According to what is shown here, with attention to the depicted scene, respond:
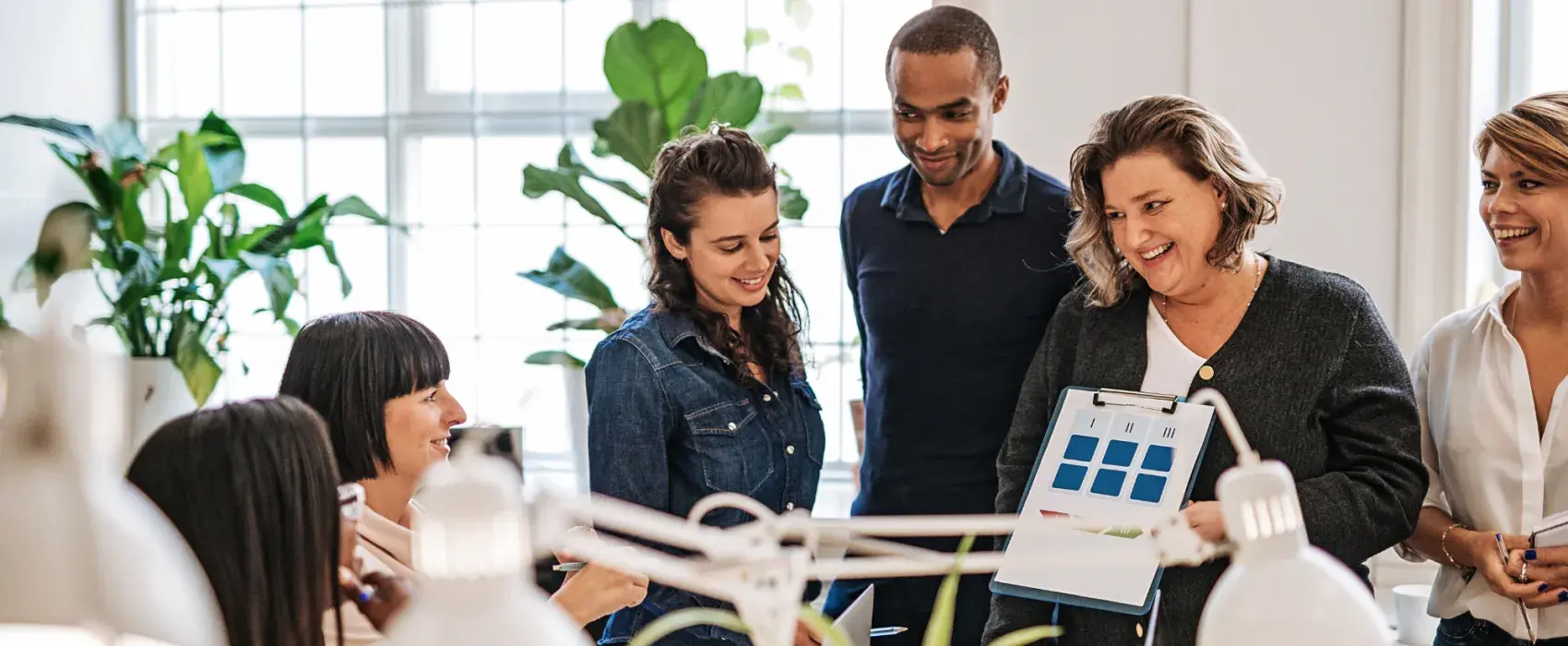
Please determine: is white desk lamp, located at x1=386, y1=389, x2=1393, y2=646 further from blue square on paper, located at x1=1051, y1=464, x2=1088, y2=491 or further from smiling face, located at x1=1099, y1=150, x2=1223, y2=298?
smiling face, located at x1=1099, y1=150, x2=1223, y2=298

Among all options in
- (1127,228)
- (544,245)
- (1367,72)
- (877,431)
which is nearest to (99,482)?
(1127,228)

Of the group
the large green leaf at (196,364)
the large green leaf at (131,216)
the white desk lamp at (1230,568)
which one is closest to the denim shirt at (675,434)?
the white desk lamp at (1230,568)

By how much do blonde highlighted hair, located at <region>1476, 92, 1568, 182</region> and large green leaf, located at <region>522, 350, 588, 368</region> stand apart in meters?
2.43

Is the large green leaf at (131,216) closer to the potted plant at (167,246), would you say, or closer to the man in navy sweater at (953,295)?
the potted plant at (167,246)

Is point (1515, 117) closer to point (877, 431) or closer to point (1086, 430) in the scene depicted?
point (1086, 430)

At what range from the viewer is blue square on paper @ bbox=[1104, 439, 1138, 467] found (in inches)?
67.2

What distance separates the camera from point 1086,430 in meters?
1.76

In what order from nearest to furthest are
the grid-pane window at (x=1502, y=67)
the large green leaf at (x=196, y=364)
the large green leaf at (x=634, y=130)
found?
the grid-pane window at (x=1502, y=67) → the large green leaf at (x=634, y=130) → the large green leaf at (x=196, y=364)

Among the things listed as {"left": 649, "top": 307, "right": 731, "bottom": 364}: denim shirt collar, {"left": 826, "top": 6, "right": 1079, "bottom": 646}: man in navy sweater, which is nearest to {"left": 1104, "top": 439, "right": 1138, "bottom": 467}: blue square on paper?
{"left": 826, "top": 6, "right": 1079, "bottom": 646}: man in navy sweater

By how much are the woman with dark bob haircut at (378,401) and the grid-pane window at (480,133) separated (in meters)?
2.22

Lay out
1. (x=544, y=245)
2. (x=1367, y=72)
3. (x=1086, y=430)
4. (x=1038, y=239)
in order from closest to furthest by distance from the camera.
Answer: (x=1086, y=430)
(x=1038, y=239)
(x=1367, y=72)
(x=544, y=245)

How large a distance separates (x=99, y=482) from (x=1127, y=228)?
57.8 inches

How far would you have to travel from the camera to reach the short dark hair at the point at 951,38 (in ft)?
7.14

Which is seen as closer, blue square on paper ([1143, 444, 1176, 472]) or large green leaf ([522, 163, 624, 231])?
blue square on paper ([1143, 444, 1176, 472])
